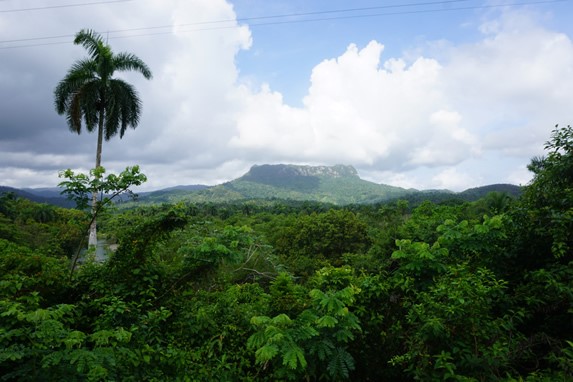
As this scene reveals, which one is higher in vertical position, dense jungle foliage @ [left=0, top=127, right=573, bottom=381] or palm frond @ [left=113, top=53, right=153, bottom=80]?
palm frond @ [left=113, top=53, right=153, bottom=80]

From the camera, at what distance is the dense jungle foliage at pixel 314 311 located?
11.0 ft

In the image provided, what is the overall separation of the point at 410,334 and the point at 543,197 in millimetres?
3646

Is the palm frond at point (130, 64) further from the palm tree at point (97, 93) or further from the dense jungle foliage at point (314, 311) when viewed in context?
the dense jungle foliage at point (314, 311)

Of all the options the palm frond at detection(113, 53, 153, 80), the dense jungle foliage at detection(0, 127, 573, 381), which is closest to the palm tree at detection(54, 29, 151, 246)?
the palm frond at detection(113, 53, 153, 80)

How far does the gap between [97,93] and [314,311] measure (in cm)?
1735

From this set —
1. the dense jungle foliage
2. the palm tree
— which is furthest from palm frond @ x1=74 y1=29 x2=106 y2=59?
the dense jungle foliage

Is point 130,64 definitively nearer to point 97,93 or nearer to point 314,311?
point 97,93

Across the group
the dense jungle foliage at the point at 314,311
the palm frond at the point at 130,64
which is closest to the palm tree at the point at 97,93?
the palm frond at the point at 130,64

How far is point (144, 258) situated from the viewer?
5.16m

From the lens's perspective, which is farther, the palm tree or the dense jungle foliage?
the palm tree

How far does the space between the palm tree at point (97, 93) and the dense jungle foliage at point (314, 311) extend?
11.9 metres

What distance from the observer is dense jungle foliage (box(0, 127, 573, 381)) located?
335cm

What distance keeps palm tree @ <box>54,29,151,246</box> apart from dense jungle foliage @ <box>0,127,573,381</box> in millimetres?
11915

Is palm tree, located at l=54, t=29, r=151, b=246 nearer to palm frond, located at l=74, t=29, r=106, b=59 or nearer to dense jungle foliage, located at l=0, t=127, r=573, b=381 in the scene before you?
palm frond, located at l=74, t=29, r=106, b=59
